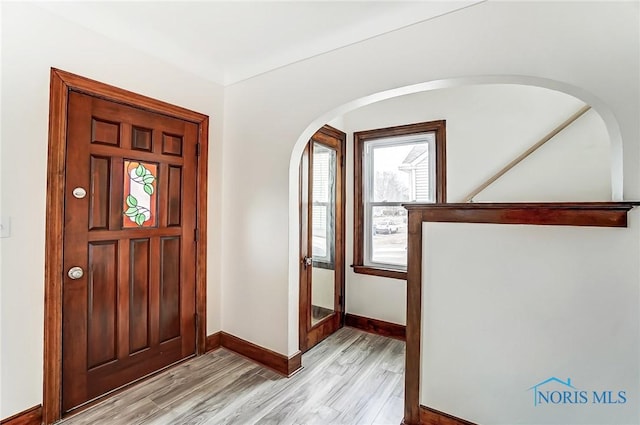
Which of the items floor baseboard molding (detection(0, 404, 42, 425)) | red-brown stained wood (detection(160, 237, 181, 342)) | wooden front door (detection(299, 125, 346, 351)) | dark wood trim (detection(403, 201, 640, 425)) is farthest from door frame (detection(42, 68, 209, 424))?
dark wood trim (detection(403, 201, 640, 425))

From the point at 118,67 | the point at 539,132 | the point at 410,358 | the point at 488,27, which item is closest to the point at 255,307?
the point at 410,358

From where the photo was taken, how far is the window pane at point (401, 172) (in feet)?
10.2

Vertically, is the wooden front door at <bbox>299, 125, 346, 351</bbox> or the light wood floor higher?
the wooden front door at <bbox>299, 125, 346, 351</bbox>

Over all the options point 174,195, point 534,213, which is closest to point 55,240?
point 174,195

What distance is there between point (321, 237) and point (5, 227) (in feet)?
7.74

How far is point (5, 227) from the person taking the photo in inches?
65.6

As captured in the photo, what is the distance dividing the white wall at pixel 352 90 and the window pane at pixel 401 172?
4.15 ft

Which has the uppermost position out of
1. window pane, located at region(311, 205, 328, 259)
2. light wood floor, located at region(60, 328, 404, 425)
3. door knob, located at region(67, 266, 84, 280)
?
window pane, located at region(311, 205, 328, 259)

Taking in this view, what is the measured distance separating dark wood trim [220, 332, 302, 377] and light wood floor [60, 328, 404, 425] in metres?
0.05

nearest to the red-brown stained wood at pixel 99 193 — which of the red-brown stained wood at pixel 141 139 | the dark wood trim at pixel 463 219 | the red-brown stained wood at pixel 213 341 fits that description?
the red-brown stained wood at pixel 141 139

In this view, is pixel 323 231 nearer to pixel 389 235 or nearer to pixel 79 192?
pixel 389 235

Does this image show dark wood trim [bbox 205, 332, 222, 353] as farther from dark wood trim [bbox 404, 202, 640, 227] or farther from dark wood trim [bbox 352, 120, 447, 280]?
dark wood trim [bbox 404, 202, 640, 227]

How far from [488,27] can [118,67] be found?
8.08 ft

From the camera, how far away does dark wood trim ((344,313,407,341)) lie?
10.4 ft
